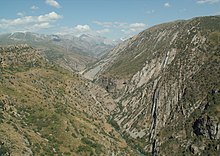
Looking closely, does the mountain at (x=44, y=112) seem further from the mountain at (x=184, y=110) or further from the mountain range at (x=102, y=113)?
the mountain at (x=184, y=110)

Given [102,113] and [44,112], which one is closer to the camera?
[44,112]

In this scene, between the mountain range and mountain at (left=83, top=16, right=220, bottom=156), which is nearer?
the mountain range

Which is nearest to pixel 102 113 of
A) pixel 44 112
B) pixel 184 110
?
pixel 184 110

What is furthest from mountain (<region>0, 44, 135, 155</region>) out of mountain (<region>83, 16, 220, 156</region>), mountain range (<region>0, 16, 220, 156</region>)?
mountain (<region>83, 16, 220, 156</region>)

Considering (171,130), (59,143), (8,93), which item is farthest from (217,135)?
(8,93)

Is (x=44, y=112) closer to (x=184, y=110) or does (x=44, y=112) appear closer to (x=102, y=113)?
(x=102, y=113)

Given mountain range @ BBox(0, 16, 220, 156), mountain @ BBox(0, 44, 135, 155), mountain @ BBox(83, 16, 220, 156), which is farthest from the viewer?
mountain @ BBox(83, 16, 220, 156)

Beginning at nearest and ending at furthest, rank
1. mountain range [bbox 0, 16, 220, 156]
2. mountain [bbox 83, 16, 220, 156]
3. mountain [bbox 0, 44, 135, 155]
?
mountain [bbox 0, 44, 135, 155]
mountain range [bbox 0, 16, 220, 156]
mountain [bbox 83, 16, 220, 156]

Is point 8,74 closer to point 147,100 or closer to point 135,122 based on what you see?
point 135,122

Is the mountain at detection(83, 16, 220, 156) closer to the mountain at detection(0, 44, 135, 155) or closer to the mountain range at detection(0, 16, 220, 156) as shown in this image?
the mountain range at detection(0, 16, 220, 156)

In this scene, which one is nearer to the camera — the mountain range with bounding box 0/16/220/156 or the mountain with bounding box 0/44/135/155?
the mountain with bounding box 0/44/135/155
